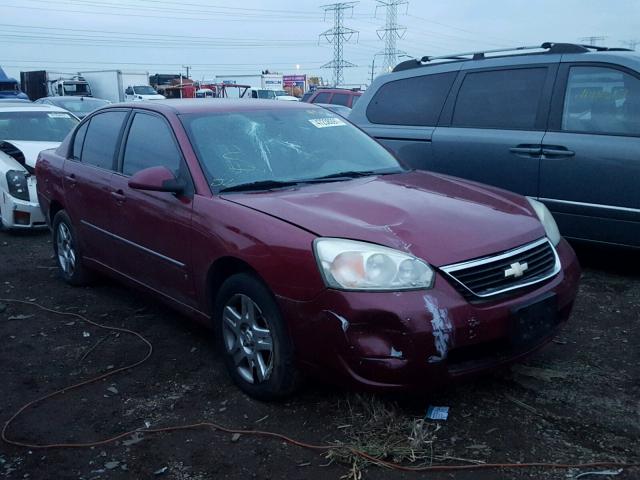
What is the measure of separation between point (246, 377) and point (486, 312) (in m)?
1.32

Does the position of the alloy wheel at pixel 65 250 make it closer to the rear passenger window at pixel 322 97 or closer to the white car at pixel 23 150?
the white car at pixel 23 150

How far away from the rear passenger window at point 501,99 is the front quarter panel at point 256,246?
9.86ft

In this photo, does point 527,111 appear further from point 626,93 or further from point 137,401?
point 137,401

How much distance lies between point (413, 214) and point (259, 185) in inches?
37.6

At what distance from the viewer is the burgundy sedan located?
9.47 ft

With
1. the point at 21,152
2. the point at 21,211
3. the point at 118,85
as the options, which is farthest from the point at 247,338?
the point at 118,85

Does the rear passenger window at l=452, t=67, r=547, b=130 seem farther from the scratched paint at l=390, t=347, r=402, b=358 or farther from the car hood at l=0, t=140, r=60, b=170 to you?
the car hood at l=0, t=140, r=60, b=170

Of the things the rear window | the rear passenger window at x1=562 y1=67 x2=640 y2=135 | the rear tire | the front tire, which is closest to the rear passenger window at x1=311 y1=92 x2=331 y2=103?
the rear window

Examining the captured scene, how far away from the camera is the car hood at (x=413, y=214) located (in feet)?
9.93

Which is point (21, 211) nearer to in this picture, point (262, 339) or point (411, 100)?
point (411, 100)

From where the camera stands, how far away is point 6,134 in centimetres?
→ 847

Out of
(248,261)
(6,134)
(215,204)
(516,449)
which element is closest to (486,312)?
(516,449)

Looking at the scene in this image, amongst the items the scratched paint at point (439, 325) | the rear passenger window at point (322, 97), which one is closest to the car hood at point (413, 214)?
the scratched paint at point (439, 325)

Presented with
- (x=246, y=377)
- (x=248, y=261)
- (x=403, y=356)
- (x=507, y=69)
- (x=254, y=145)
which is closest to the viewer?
(x=403, y=356)
